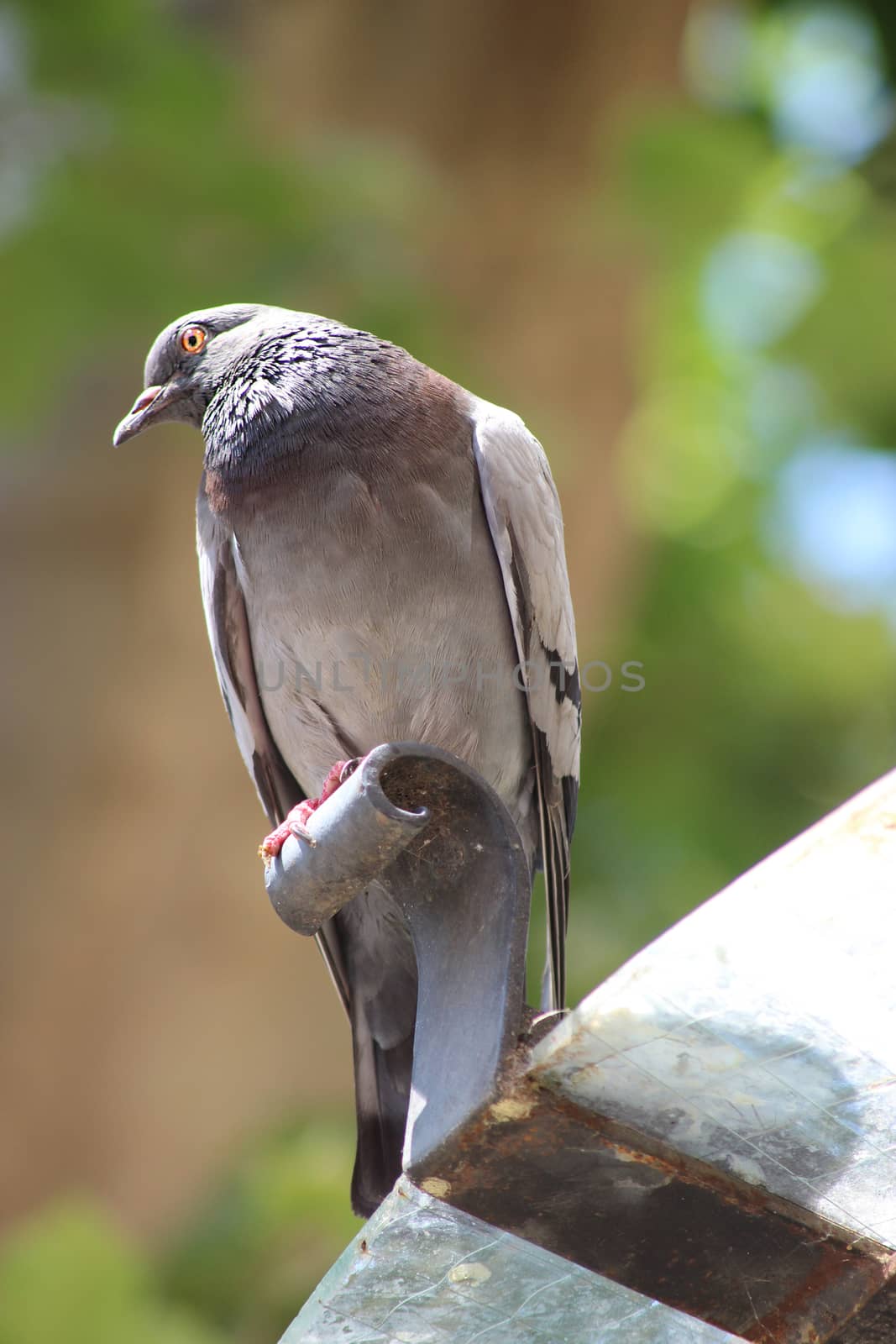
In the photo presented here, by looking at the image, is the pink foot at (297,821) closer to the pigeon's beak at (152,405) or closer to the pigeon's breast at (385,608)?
the pigeon's breast at (385,608)

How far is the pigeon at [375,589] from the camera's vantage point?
10.5 ft

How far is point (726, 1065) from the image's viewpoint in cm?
180

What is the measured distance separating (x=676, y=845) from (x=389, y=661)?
3.22m

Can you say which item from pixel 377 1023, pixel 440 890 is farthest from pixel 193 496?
pixel 440 890

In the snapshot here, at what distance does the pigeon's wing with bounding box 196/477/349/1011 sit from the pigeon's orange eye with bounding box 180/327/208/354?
16.2 inches

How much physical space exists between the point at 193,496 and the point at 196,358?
1.44m

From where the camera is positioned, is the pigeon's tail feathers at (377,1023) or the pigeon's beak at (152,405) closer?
the pigeon's tail feathers at (377,1023)

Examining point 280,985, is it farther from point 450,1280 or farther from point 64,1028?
point 450,1280

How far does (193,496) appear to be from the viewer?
16.8ft

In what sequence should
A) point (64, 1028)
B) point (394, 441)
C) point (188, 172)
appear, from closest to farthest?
point (394, 441) → point (188, 172) → point (64, 1028)

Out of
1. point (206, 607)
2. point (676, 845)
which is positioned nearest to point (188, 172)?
point (206, 607)

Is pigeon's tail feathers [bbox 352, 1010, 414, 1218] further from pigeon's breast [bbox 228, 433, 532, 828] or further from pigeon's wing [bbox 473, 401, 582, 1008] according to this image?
pigeon's breast [bbox 228, 433, 532, 828]

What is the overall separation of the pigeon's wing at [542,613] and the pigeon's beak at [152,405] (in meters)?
0.79

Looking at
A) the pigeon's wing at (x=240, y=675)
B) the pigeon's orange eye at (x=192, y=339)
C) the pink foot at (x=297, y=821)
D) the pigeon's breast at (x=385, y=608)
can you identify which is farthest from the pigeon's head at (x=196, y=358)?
the pink foot at (x=297, y=821)
